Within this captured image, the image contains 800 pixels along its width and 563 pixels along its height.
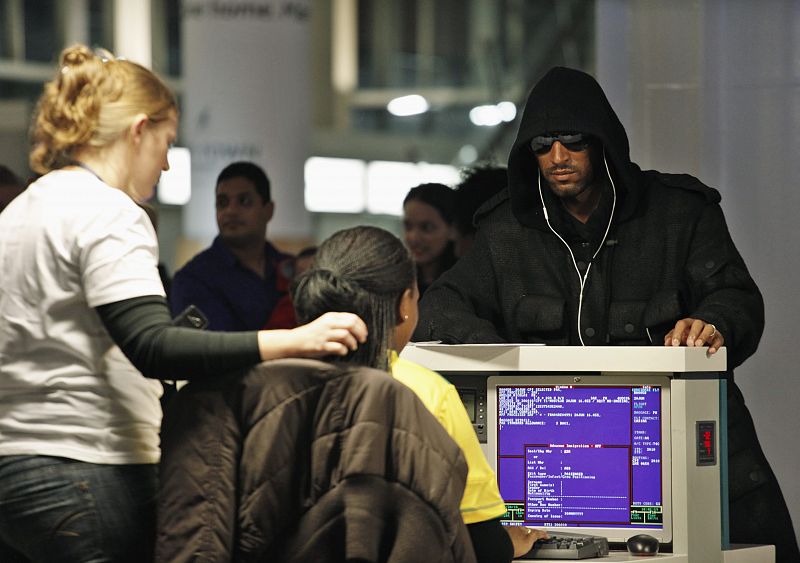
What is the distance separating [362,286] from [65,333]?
1.61ft

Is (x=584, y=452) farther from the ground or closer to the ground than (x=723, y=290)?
closer to the ground

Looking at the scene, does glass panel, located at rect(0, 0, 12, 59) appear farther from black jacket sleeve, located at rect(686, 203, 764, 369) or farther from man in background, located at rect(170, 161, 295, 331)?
black jacket sleeve, located at rect(686, 203, 764, 369)

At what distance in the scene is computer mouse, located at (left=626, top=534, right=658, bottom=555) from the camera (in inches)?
113

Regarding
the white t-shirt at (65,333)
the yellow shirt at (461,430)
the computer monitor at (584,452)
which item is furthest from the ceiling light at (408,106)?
the white t-shirt at (65,333)

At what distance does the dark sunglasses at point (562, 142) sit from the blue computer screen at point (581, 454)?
0.79 metres

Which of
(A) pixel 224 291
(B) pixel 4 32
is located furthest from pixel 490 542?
(B) pixel 4 32

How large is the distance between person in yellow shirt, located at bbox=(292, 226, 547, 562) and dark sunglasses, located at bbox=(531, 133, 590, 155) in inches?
47.7

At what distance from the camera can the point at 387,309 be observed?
7.77 ft

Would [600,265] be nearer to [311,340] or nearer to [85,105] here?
[311,340]

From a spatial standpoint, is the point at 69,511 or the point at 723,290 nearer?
the point at 69,511

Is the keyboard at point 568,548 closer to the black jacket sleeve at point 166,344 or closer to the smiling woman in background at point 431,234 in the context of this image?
the black jacket sleeve at point 166,344

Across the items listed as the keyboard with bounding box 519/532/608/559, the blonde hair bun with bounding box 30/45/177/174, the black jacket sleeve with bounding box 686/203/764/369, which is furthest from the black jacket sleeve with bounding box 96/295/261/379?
the black jacket sleeve with bounding box 686/203/764/369

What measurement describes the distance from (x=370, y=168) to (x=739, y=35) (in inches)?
304

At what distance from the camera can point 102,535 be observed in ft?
7.38
